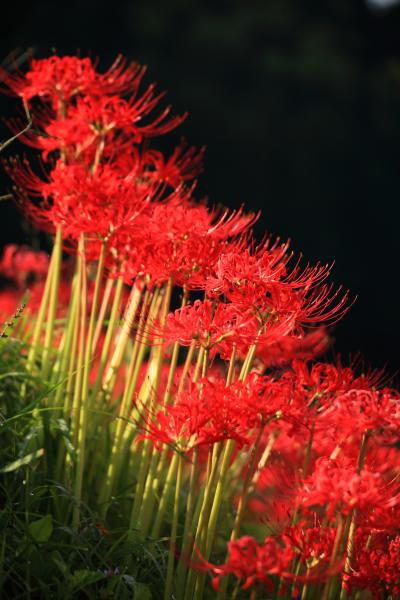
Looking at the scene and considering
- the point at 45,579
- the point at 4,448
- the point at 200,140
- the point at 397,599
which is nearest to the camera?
the point at 397,599

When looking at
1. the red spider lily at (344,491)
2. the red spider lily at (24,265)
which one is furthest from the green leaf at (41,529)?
the red spider lily at (24,265)

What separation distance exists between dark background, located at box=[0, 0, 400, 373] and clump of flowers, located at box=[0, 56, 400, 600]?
6.11 metres

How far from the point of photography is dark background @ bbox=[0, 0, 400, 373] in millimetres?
9031

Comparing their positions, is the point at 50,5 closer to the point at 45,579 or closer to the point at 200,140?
the point at 200,140

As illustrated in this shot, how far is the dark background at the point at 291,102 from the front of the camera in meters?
9.03

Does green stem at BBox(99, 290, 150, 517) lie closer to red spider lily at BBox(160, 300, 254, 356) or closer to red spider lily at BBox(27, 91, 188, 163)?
red spider lily at BBox(27, 91, 188, 163)

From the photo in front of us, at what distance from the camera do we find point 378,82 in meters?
10.1

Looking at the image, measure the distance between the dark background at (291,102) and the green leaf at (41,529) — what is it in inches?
264

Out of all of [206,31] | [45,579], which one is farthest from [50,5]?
[45,579]

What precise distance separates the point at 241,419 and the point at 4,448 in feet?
2.94

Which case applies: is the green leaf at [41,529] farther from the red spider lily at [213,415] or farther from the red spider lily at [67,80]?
the red spider lily at [67,80]

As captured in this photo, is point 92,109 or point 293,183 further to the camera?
point 293,183

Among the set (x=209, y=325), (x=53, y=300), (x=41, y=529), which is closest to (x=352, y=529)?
(x=209, y=325)

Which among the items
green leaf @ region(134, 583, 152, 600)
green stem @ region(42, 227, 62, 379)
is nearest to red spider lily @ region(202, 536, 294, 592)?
green leaf @ region(134, 583, 152, 600)
